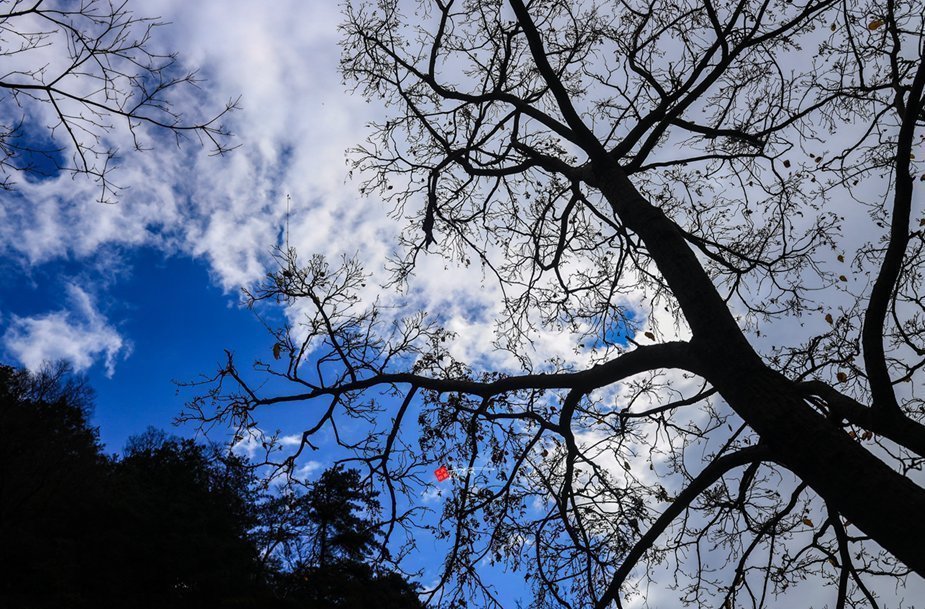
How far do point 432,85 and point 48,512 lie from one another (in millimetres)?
28261

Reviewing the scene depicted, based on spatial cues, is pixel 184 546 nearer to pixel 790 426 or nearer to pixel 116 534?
pixel 116 534

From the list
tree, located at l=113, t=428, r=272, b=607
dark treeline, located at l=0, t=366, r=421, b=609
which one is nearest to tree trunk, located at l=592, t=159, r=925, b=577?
dark treeline, located at l=0, t=366, r=421, b=609

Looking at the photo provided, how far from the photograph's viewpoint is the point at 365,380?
16.8 ft

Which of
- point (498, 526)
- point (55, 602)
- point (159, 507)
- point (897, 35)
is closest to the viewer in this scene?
point (897, 35)

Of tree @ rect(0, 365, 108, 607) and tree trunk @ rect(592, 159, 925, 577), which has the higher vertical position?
tree @ rect(0, 365, 108, 607)

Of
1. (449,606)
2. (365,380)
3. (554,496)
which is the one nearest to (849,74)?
(554,496)

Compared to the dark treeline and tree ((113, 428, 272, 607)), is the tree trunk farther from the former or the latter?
tree ((113, 428, 272, 607))

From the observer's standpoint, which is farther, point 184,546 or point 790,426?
point 184,546

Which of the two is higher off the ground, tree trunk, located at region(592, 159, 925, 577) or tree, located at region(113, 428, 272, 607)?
tree, located at region(113, 428, 272, 607)

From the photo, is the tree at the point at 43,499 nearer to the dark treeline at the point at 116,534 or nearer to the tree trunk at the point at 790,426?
the dark treeline at the point at 116,534

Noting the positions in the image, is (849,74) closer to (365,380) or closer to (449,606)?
(365,380)

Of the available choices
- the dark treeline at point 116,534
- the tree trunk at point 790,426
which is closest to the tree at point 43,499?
the dark treeline at point 116,534

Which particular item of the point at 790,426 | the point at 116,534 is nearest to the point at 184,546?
the point at 116,534

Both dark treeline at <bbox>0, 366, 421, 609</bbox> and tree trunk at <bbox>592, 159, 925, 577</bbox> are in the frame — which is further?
dark treeline at <bbox>0, 366, 421, 609</bbox>
